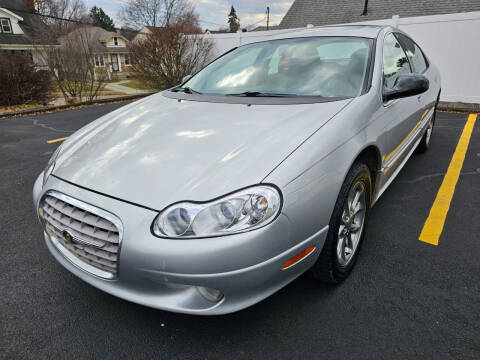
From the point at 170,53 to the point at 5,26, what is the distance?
81.5ft

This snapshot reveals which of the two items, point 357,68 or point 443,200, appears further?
point 443,200

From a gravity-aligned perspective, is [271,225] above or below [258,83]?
below

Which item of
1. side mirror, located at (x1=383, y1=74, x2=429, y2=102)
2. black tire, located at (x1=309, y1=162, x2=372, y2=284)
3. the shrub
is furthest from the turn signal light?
the shrub

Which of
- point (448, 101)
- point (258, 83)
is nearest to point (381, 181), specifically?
point (258, 83)

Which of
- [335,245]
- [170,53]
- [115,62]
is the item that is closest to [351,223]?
[335,245]

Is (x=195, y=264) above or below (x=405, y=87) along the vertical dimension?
below

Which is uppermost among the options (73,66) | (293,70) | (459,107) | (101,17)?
(101,17)

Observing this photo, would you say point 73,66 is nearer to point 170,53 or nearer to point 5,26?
point 170,53

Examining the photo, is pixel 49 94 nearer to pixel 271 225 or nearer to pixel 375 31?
pixel 375 31

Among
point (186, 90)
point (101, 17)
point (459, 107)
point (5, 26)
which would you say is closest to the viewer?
point (186, 90)

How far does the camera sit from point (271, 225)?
1400 mm

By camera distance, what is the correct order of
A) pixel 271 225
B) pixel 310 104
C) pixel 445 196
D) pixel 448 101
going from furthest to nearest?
pixel 448 101, pixel 445 196, pixel 310 104, pixel 271 225

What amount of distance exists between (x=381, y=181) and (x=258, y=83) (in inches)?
47.2

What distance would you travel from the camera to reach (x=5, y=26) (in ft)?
91.6
